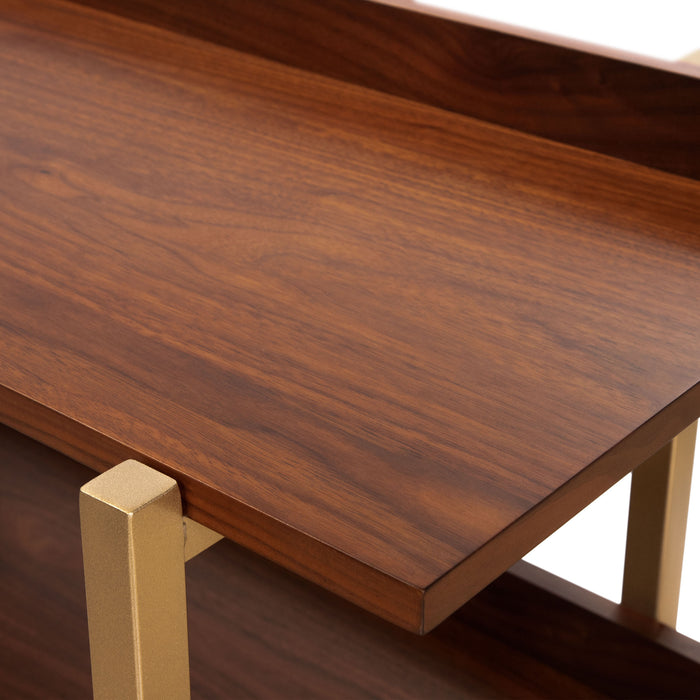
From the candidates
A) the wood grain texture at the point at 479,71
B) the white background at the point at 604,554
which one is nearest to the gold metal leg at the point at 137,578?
the wood grain texture at the point at 479,71

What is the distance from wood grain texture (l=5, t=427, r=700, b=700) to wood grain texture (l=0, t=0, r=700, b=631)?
37 centimetres

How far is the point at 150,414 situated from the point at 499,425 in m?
0.15

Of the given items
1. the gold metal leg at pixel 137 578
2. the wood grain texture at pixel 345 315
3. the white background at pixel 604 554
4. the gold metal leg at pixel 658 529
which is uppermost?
the wood grain texture at pixel 345 315

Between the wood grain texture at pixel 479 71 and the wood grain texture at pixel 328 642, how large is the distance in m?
0.38

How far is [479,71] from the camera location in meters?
0.80

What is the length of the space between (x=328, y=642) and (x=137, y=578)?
0.56 meters

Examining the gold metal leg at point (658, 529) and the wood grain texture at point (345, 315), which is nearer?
the wood grain texture at point (345, 315)

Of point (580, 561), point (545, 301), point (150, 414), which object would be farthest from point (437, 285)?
point (580, 561)

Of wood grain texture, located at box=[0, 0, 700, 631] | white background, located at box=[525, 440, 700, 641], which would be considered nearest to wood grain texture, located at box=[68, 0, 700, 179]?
wood grain texture, located at box=[0, 0, 700, 631]

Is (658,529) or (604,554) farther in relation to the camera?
(604,554)

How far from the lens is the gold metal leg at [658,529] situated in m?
0.86

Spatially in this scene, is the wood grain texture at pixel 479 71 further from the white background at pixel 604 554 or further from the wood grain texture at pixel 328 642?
the white background at pixel 604 554

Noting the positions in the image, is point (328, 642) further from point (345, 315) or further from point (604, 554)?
point (345, 315)

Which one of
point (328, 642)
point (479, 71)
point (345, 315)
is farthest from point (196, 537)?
point (328, 642)
